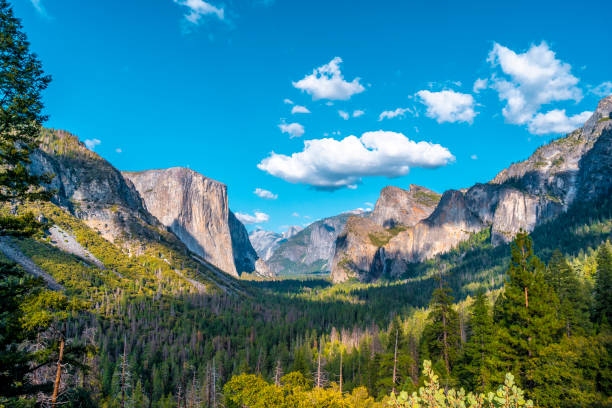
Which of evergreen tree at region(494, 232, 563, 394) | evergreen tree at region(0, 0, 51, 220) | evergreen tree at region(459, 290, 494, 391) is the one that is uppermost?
evergreen tree at region(0, 0, 51, 220)

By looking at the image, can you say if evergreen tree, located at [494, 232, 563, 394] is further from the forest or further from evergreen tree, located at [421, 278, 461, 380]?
evergreen tree, located at [421, 278, 461, 380]

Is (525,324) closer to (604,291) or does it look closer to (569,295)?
(604,291)

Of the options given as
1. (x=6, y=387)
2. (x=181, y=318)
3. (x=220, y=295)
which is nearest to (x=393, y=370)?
(x=6, y=387)

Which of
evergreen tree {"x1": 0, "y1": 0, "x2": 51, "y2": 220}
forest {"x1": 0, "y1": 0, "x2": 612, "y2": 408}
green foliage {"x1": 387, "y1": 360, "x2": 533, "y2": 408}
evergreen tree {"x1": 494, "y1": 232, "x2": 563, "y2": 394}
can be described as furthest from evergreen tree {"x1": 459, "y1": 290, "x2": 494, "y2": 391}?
evergreen tree {"x1": 0, "y1": 0, "x2": 51, "y2": 220}

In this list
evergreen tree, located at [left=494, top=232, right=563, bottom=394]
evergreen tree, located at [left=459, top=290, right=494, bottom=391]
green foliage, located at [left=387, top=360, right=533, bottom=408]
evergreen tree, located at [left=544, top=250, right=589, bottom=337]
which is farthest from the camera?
evergreen tree, located at [left=544, top=250, right=589, bottom=337]

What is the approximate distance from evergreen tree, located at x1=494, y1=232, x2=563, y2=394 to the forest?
0.31 feet

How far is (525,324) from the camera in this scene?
24.1 meters

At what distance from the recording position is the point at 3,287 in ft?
47.1

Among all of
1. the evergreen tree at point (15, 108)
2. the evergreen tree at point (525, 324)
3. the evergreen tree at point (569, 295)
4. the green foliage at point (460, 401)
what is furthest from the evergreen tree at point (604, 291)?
the evergreen tree at point (15, 108)

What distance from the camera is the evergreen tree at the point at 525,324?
2312 cm

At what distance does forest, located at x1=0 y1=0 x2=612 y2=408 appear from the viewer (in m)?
14.6

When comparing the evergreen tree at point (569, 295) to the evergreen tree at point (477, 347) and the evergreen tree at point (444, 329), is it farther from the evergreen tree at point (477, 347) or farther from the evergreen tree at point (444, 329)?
the evergreen tree at point (444, 329)

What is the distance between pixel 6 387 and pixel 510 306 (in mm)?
30444

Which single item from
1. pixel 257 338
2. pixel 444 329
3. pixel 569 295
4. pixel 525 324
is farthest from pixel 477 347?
pixel 257 338
